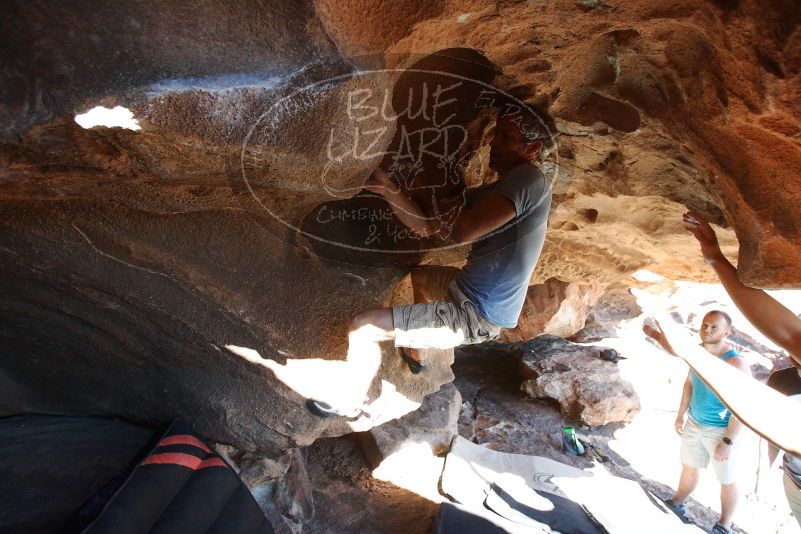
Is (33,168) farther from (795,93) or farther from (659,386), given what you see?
(659,386)

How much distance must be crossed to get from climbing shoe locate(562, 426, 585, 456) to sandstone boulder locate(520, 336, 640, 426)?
375 mm

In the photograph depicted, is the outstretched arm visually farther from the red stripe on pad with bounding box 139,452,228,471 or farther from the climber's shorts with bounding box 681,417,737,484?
the climber's shorts with bounding box 681,417,737,484

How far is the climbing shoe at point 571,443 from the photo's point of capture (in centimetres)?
417

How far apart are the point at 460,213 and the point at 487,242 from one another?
185 mm

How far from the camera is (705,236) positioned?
1877 millimetres

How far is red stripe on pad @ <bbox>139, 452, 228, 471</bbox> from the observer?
1.81 meters

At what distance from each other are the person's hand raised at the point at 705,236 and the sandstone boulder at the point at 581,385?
3144 mm

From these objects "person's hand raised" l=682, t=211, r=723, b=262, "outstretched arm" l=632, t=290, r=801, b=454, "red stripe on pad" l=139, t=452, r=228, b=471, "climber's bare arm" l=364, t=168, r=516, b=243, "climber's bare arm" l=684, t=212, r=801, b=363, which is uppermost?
"climber's bare arm" l=364, t=168, r=516, b=243

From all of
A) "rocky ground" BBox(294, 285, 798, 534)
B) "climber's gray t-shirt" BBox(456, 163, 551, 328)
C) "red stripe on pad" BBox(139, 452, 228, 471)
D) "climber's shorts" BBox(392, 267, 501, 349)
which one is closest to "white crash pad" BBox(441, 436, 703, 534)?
"rocky ground" BBox(294, 285, 798, 534)

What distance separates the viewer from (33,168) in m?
1.27

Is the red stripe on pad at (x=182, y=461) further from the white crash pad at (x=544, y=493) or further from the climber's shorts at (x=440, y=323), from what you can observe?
the white crash pad at (x=544, y=493)

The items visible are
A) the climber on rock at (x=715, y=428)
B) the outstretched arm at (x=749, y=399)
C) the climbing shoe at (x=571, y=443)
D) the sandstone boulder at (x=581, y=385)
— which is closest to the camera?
the outstretched arm at (x=749, y=399)

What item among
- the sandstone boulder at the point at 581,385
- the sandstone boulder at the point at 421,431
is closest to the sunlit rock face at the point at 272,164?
the sandstone boulder at the point at 421,431

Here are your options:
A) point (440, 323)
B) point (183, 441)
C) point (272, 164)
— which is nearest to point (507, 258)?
point (440, 323)
